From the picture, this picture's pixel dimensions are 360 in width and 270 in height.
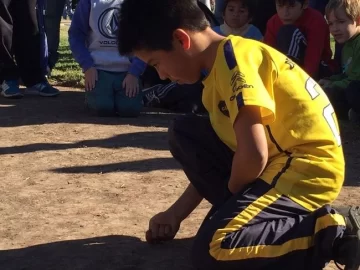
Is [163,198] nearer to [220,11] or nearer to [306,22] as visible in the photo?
[306,22]

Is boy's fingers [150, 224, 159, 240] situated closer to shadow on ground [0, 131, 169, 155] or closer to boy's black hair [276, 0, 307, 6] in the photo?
shadow on ground [0, 131, 169, 155]

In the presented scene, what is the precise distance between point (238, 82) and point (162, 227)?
31.5 inches

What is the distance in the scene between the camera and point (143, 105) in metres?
5.87

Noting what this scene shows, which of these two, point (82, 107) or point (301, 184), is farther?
point (82, 107)

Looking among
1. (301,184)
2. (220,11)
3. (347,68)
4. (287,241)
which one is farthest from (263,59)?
(220,11)

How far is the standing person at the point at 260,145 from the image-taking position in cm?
234

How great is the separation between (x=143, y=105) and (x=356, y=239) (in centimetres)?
367

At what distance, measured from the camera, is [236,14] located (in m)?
5.61

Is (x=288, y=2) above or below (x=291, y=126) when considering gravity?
above

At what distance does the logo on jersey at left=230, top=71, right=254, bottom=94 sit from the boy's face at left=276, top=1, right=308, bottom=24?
3.48m

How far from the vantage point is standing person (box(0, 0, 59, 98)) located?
593 cm

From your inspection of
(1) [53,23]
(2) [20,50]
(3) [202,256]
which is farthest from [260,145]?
(1) [53,23]

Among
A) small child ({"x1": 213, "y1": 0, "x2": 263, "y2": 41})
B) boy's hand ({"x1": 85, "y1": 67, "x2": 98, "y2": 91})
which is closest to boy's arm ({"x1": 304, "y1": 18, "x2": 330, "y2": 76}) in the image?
small child ({"x1": 213, "y1": 0, "x2": 263, "y2": 41})

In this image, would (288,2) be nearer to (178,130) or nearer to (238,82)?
(178,130)
